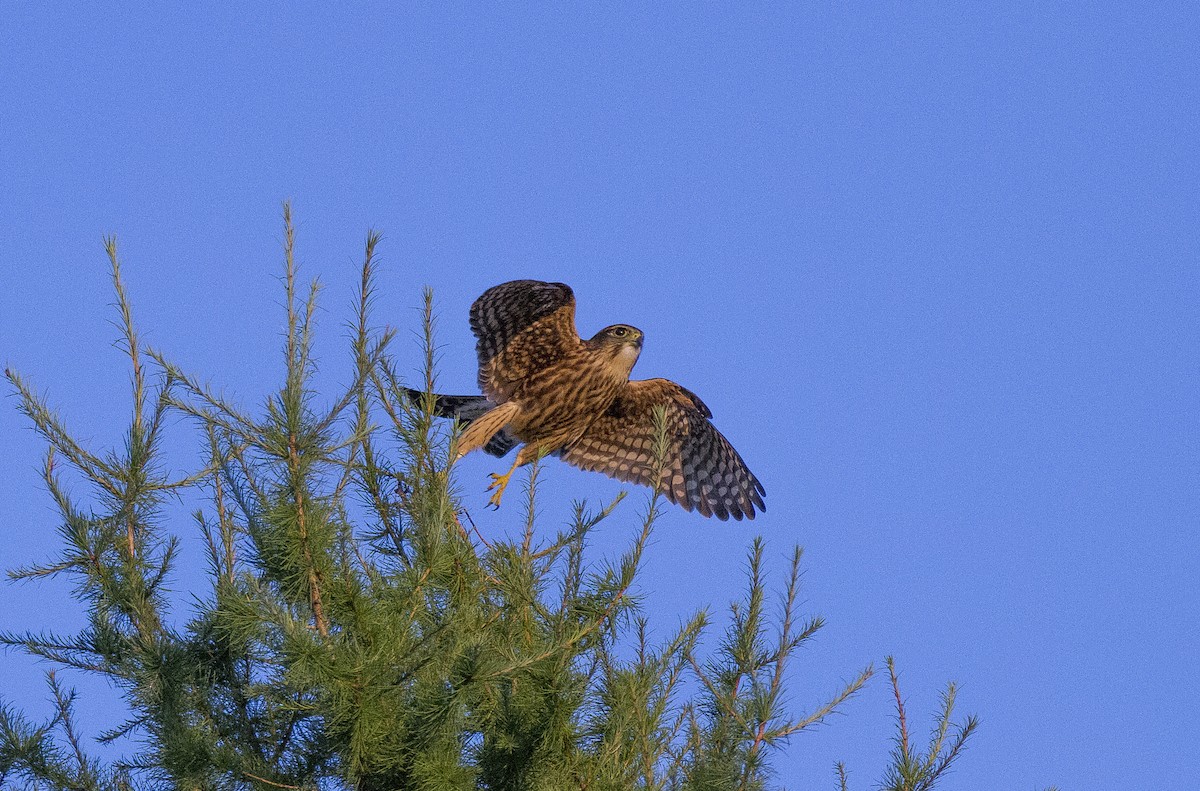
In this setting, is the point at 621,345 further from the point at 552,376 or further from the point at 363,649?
the point at 363,649

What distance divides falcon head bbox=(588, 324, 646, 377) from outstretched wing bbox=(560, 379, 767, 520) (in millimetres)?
612

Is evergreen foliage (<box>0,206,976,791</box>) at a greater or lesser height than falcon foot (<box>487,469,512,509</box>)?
lesser

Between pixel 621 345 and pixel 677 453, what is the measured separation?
1.37 meters

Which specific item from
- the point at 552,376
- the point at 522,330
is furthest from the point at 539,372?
the point at 522,330

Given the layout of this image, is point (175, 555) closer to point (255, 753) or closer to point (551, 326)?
point (255, 753)

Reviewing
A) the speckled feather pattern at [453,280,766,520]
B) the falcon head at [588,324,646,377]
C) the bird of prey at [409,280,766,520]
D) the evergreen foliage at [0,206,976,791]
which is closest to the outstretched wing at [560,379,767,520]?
the speckled feather pattern at [453,280,766,520]

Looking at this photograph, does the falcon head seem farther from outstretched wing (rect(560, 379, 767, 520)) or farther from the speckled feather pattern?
outstretched wing (rect(560, 379, 767, 520))

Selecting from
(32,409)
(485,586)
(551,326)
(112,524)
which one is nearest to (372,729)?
(485,586)

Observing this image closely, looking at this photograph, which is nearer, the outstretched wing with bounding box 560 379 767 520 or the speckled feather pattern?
the speckled feather pattern

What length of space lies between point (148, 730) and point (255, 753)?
14.2 inches

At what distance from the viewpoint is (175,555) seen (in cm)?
389

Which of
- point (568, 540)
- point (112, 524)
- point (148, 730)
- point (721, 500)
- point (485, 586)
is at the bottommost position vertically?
point (148, 730)

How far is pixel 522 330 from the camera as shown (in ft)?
26.0

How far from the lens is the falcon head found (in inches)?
306
